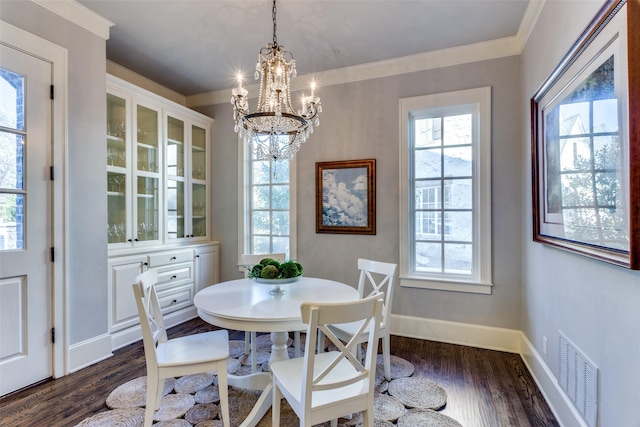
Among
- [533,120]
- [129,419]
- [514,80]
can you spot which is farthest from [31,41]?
[514,80]

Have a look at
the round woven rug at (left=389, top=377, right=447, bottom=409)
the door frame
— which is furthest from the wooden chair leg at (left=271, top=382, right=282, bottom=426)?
the door frame

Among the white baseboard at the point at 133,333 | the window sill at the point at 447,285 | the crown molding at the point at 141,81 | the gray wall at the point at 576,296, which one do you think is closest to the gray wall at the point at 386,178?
the window sill at the point at 447,285

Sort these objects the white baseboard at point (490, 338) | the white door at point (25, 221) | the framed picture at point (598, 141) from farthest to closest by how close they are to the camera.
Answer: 1. the white door at point (25, 221)
2. the white baseboard at point (490, 338)
3. the framed picture at point (598, 141)

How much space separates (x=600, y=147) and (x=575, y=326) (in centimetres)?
94

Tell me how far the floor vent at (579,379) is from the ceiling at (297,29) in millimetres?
2365

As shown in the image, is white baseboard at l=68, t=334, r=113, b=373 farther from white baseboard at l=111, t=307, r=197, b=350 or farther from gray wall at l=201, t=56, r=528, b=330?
gray wall at l=201, t=56, r=528, b=330

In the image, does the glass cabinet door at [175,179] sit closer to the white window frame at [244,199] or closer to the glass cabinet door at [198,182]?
the glass cabinet door at [198,182]

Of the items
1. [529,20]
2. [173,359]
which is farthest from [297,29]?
[173,359]

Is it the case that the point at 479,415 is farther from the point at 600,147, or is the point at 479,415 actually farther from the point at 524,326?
the point at 600,147

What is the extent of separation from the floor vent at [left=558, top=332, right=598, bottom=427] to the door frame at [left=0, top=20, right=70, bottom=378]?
10.8ft

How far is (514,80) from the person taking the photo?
9.45 ft

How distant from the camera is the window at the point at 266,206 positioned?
3.85m

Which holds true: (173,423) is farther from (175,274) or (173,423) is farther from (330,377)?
(175,274)

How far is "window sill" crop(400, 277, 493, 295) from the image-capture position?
2.96 meters
